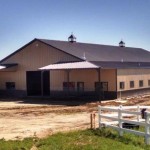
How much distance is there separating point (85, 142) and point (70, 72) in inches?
1079

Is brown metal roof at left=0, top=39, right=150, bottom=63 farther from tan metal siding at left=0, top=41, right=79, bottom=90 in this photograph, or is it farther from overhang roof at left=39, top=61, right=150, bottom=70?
overhang roof at left=39, top=61, right=150, bottom=70

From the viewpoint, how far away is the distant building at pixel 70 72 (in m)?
39.2

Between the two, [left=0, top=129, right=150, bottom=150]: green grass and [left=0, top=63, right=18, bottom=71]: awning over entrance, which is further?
[left=0, top=63, right=18, bottom=71]: awning over entrance

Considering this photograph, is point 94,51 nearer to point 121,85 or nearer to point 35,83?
point 121,85

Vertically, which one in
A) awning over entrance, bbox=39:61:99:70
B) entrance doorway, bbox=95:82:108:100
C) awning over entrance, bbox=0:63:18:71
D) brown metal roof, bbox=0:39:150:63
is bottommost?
entrance doorway, bbox=95:82:108:100

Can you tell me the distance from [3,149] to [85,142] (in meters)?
3.08

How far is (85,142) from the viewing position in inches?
564

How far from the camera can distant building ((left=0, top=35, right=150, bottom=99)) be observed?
39.2m

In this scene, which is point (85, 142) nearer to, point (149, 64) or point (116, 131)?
point (116, 131)

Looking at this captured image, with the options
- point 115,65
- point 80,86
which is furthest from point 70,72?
point 115,65

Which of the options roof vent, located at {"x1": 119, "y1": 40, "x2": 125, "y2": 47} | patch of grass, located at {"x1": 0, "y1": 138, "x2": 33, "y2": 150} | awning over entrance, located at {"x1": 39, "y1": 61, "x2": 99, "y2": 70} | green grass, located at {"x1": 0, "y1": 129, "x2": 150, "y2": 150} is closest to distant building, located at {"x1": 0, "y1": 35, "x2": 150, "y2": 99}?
awning over entrance, located at {"x1": 39, "y1": 61, "x2": 99, "y2": 70}

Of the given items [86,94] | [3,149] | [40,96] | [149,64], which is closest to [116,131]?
[3,149]

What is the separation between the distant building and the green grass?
20.4m

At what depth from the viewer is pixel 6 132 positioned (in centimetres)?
1839
